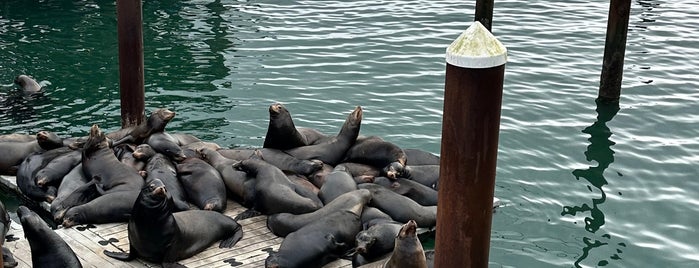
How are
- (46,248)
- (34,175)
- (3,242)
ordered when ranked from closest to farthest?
(46,248)
(3,242)
(34,175)

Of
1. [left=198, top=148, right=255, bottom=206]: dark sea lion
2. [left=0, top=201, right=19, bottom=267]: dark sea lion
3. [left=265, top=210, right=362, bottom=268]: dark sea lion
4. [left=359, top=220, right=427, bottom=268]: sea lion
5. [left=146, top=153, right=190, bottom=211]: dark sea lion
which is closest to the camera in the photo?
[left=359, top=220, right=427, bottom=268]: sea lion

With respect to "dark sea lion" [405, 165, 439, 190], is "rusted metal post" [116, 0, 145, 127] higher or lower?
higher

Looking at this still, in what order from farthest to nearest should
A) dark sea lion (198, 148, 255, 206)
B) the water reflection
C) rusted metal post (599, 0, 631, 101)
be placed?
1. rusted metal post (599, 0, 631, 101)
2. the water reflection
3. dark sea lion (198, 148, 255, 206)

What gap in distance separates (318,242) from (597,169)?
4913 millimetres

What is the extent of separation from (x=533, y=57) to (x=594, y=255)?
7.12m

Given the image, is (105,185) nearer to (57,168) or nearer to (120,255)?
(57,168)

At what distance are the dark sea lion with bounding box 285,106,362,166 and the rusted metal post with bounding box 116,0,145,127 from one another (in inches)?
82.1

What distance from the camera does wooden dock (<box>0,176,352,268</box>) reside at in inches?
293

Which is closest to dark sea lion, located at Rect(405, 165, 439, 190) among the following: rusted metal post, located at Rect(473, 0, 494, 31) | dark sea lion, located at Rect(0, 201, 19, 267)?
dark sea lion, located at Rect(0, 201, 19, 267)

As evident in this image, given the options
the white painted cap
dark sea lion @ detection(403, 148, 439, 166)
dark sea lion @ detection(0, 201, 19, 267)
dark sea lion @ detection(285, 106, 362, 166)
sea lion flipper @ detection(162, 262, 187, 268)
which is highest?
the white painted cap

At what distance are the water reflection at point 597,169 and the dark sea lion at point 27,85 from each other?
775 centimetres

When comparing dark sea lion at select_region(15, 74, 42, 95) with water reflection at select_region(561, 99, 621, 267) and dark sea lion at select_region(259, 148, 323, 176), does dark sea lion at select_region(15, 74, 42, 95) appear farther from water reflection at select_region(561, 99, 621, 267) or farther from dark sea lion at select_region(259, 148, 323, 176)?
water reflection at select_region(561, 99, 621, 267)

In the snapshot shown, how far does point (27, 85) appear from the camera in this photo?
13.5 meters

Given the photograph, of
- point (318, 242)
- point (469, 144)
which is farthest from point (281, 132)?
point (469, 144)
